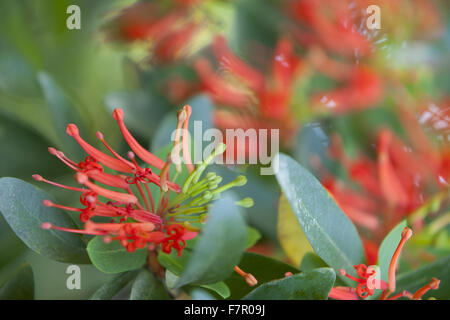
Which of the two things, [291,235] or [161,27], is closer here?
[291,235]

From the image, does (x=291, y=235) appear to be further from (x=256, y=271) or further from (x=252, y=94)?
(x=252, y=94)

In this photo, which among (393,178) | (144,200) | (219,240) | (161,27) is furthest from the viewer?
(161,27)

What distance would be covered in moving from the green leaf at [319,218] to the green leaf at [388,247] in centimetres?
2

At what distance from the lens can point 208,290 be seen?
1.24 ft

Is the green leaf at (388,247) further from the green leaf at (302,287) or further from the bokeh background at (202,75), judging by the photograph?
the bokeh background at (202,75)

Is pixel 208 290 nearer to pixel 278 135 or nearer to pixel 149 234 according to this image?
pixel 149 234

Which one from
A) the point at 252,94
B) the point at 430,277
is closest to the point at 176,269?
the point at 430,277

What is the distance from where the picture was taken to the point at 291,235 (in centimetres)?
43

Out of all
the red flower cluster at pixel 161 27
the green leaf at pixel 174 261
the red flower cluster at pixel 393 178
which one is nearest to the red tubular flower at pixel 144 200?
the green leaf at pixel 174 261

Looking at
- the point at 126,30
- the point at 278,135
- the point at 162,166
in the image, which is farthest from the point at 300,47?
the point at 162,166

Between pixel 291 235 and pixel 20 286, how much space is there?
238 millimetres

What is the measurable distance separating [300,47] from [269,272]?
0.61 metres

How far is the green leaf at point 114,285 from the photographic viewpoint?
14.8 inches

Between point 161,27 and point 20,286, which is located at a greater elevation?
point 161,27
